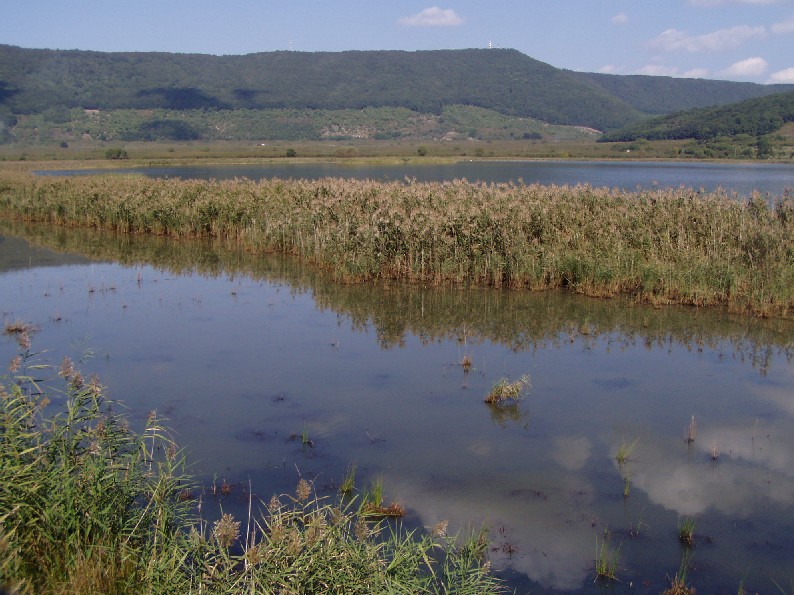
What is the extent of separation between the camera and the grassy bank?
46.2 ft

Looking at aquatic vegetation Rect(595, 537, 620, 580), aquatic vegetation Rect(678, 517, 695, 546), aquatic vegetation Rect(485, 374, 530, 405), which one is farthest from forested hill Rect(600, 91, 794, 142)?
aquatic vegetation Rect(595, 537, 620, 580)

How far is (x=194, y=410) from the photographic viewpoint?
8.77 meters

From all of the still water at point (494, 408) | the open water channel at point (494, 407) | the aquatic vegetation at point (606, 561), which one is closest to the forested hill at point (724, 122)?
the still water at point (494, 408)

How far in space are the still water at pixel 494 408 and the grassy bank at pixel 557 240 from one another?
2.13 ft

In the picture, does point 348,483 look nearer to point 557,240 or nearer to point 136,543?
point 136,543

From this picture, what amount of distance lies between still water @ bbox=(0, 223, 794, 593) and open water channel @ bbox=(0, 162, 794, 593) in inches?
1.2

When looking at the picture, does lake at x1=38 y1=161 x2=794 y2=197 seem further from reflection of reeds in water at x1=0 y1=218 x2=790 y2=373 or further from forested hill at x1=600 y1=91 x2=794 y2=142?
forested hill at x1=600 y1=91 x2=794 y2=142

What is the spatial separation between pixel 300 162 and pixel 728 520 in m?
81.1

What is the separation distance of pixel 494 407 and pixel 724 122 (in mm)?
131438

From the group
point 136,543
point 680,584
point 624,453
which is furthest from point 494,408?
point 136,543

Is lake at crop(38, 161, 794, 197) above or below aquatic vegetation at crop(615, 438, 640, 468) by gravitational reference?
above

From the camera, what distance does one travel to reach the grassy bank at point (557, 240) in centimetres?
1409

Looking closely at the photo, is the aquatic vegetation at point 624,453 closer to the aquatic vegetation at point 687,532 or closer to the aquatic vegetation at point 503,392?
the aquatic vegetation at point 687,532

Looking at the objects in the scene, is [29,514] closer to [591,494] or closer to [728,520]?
[591,494]
